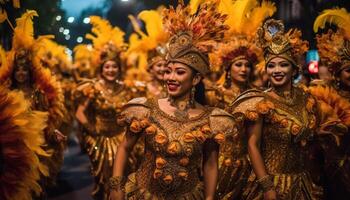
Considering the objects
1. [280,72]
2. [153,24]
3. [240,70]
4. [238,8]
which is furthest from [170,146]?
[153,24]

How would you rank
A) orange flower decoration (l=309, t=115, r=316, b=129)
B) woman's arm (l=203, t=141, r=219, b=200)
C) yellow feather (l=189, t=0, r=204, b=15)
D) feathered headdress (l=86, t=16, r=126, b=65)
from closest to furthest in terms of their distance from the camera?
woman's arm (l=203, t=141, r=219, b=200) → yellow feather (l=189, t=0, r=204, b=15) → orange flower decoration (l=309, t=115, r=316, b=129) → feathered headdress (l=86, t=16, r=126, b=65)

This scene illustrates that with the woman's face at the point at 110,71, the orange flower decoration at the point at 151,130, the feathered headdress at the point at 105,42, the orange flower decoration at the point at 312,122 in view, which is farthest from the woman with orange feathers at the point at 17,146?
the feathered headdress at the point at 105,42

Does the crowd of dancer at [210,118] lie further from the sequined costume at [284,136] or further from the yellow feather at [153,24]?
the yellow feather at [153,24]

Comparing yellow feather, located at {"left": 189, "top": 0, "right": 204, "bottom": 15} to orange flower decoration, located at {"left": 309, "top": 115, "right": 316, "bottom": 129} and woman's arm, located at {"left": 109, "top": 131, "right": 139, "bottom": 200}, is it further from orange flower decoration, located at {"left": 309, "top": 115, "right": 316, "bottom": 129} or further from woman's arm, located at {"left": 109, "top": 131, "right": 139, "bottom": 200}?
orange flower decoration, located at {"left": 309, "top": 115, "right": 316, "bottom": 129}

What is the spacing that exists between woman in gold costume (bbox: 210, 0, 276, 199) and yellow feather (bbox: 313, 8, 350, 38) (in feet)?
2.32

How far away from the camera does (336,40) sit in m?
6.64

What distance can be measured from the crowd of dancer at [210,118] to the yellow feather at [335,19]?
0.01 m

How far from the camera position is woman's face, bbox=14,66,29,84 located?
294 inches

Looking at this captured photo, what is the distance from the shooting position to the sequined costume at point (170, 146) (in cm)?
454

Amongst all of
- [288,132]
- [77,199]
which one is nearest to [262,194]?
[288,132]

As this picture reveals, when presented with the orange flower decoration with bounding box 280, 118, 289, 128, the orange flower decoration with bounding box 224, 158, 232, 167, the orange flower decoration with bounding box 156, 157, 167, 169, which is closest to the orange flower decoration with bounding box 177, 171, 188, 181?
the orange flower decoration with bounding box 156, 157, 167, 169

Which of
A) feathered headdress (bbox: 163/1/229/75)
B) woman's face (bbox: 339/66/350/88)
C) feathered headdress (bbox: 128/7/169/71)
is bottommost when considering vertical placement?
woman's face (bbox: 339/66/350/88)

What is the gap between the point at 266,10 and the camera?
702cm

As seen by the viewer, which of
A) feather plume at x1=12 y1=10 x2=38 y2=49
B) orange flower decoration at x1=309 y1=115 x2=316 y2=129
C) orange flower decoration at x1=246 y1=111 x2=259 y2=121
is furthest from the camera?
feather plume at x1=12 y1=10 x2=38 y2=49
